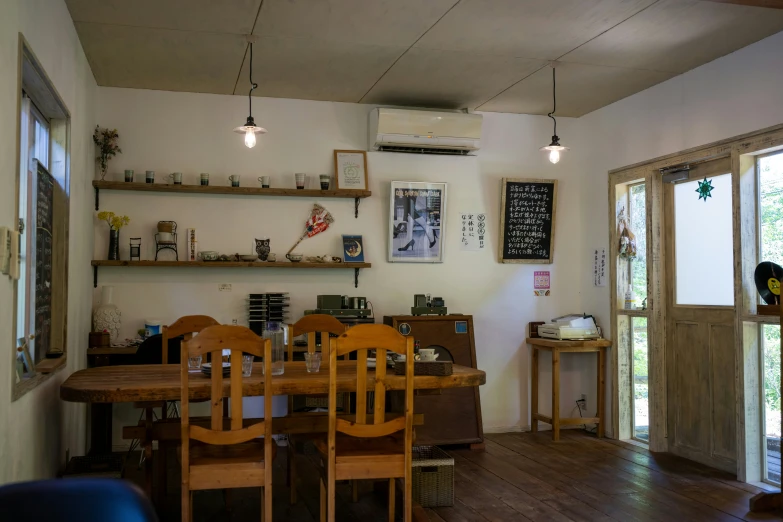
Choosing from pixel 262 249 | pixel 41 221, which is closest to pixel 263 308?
pixel 262 249

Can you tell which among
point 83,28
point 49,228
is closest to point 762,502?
point 49,228

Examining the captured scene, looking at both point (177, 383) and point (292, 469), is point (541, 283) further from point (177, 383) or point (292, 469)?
point (177, 383)

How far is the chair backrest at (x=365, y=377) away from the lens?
3.03m

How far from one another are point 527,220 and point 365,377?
11.0 ft

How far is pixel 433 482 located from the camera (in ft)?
12.8

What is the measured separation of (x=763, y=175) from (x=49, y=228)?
4305 mm

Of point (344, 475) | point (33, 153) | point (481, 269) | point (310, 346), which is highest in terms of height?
point (33, 153)

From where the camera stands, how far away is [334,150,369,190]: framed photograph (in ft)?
18.5

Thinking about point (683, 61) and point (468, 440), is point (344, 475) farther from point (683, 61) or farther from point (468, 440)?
point (683, 61)

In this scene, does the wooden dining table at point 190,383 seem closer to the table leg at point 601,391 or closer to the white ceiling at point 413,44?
the white ceiling at point 413,44

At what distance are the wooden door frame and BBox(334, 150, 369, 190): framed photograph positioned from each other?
213 centimetres

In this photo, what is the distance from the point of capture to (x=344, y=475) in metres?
3.14

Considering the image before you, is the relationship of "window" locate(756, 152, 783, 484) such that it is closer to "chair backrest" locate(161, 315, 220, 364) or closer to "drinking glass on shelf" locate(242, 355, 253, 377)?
"drinking glass on shelf" locate(242, 355, 253, 377)

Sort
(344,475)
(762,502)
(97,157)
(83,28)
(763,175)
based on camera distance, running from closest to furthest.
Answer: (344,475), (762,502), (83,28), (763,175), (97,157)
